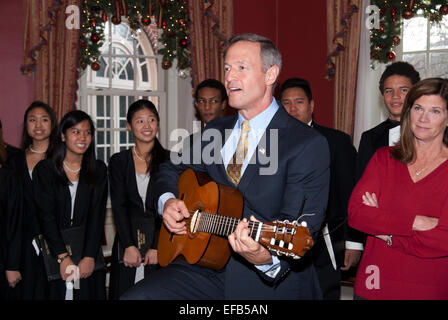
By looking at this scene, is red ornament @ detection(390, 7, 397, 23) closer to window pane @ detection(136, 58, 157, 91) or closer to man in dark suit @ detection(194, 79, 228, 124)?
man in dark suit @ detection(194, 79, 228, 124)

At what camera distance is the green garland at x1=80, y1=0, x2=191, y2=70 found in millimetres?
5605

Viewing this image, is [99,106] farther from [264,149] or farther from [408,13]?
[264,149]

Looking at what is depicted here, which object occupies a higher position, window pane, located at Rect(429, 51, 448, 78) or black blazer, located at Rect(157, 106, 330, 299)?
window pane, located at Rect(429, 51, 448, 78)

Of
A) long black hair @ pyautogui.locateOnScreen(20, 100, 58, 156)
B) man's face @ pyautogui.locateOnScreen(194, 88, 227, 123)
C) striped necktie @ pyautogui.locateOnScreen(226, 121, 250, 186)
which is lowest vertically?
striped necktie @ pyautogui.locateOnScreen(226, 121, 250, 186)

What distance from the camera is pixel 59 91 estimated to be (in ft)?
17.9

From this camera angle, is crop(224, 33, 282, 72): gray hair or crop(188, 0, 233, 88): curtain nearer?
crop(224, 33, 282, 72): gray hair

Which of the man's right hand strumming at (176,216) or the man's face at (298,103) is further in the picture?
the man's face at (298,103)

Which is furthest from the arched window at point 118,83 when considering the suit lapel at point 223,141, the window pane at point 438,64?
the suit lapel at point 223,141

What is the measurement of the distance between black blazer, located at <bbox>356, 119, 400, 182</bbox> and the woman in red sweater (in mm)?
476

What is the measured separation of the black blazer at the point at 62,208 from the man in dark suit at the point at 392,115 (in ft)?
6.29

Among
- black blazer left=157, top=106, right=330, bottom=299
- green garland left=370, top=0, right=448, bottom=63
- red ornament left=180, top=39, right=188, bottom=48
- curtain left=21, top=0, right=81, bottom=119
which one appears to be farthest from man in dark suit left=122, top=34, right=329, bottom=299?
red ornament left=180, top=39, right=188, bottom=48

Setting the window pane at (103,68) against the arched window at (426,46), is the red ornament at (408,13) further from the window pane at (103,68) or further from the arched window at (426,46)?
the window pane at (103,68)

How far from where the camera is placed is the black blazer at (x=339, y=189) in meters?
3.31
